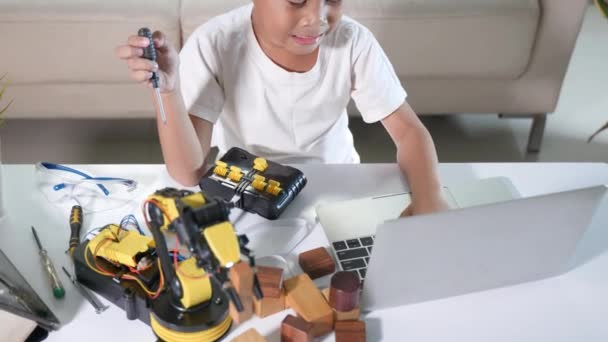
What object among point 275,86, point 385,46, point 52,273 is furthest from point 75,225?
point 385,46

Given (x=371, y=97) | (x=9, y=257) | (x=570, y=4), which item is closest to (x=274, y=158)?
(x=371, y=97)

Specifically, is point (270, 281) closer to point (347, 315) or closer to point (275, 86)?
point (347, 315)

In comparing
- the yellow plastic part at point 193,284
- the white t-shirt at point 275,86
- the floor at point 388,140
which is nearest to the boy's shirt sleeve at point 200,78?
the white t-shirt at point 275,86

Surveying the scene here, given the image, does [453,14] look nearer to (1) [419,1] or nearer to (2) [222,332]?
(1) [419,1]

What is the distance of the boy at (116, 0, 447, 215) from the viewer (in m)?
0.96

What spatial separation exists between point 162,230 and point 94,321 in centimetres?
18

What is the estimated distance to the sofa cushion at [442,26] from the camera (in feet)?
5.82

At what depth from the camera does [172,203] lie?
0.60m

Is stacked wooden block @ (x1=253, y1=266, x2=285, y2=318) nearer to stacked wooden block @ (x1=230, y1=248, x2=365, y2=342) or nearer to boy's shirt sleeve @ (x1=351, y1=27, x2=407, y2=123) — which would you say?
stacked wooden block @ (x1=230, y1=248, x2=365, y2=342)

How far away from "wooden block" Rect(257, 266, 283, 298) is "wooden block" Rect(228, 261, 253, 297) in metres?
0.04

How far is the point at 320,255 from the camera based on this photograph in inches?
31.9

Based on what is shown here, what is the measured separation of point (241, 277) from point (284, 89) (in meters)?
0.53

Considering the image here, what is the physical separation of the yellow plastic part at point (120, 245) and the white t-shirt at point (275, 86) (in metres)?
0.33

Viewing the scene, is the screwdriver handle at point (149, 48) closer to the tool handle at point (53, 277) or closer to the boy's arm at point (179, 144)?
the boy's arm at point (179, 144)
